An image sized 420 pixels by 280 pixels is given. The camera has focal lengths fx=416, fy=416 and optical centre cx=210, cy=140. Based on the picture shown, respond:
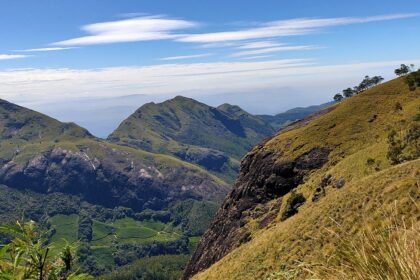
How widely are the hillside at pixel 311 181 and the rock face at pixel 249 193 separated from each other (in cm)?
39

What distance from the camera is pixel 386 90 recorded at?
16550cm

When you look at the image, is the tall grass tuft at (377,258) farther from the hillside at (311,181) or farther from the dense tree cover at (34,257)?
the hillside at (311,181)

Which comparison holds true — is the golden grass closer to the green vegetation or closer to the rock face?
the green vegetation

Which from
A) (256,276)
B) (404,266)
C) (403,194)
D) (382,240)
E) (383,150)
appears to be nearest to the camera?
(404,266)

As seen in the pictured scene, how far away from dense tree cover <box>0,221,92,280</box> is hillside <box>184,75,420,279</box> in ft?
139

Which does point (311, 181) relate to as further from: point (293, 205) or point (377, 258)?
point (377, 258)

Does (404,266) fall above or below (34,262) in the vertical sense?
above

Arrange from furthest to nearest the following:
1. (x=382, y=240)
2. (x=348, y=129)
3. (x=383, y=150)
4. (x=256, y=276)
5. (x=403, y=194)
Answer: (x=348, y=129) → (x=383, y=150) → (x=256, y=276) → (x=403, y=194) → (x=382, y=240)

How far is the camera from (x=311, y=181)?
120750 mm

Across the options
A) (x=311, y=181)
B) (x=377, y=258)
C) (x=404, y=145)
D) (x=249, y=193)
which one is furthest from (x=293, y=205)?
(x=377, y=258)

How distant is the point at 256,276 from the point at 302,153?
81.9 metres

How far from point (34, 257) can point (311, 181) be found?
11502 cm

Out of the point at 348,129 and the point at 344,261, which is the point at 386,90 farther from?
the point at 344,261

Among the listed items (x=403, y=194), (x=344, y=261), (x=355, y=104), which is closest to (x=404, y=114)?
(x=355, y=104)
